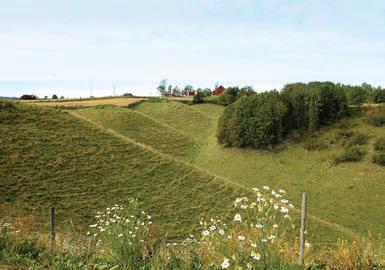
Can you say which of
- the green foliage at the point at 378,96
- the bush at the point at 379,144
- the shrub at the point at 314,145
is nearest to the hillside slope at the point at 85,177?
the shrub at the point at 314,145

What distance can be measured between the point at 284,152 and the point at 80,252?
1358 inches

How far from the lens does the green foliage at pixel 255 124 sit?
132 ft

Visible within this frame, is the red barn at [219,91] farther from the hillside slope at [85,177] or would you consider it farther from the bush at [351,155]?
the hillside slope at [85,177]

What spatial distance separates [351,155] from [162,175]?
17.1m

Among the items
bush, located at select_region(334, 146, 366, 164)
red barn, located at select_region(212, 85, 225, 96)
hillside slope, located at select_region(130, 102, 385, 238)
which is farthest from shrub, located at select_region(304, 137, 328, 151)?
red barn, located at select_region(212, 85, 225, 96)

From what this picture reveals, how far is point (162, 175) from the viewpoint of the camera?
96.3ft

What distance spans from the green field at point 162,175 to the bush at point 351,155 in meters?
0.65

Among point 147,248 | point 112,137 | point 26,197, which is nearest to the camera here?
point 147,248

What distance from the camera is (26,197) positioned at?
22.5m

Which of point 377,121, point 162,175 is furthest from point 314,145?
point 162,175

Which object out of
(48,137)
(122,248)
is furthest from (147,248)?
(48,137)

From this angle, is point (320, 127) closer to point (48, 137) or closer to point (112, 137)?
point (112, 137)

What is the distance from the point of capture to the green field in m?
23.1

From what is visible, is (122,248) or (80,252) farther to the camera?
(80,252)
